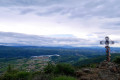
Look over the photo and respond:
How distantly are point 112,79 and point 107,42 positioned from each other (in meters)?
8.18

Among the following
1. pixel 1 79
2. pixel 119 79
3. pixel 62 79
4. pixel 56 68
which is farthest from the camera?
pixel 56 68

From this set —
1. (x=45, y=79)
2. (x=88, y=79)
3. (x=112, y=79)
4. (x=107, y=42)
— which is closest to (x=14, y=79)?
(x=45, y=79)

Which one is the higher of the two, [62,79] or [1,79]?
[62,79]

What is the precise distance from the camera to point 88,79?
748 cm

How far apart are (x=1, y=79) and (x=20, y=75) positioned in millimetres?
1468

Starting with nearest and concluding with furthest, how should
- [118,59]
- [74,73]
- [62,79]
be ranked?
[62,79]
[74,73]
[118,59]

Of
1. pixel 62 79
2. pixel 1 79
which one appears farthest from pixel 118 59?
pixel 1 79

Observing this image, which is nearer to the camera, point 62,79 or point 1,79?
point 62,79

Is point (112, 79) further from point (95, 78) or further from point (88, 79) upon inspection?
point (88, 79)

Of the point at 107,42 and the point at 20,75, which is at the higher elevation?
the point at 107,42

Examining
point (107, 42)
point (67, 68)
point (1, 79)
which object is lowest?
point (1, 79)

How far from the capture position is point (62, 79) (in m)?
6.30

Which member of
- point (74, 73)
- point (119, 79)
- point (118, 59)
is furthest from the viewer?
point (118, 59)

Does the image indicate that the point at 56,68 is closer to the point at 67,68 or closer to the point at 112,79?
the point at 67,68
